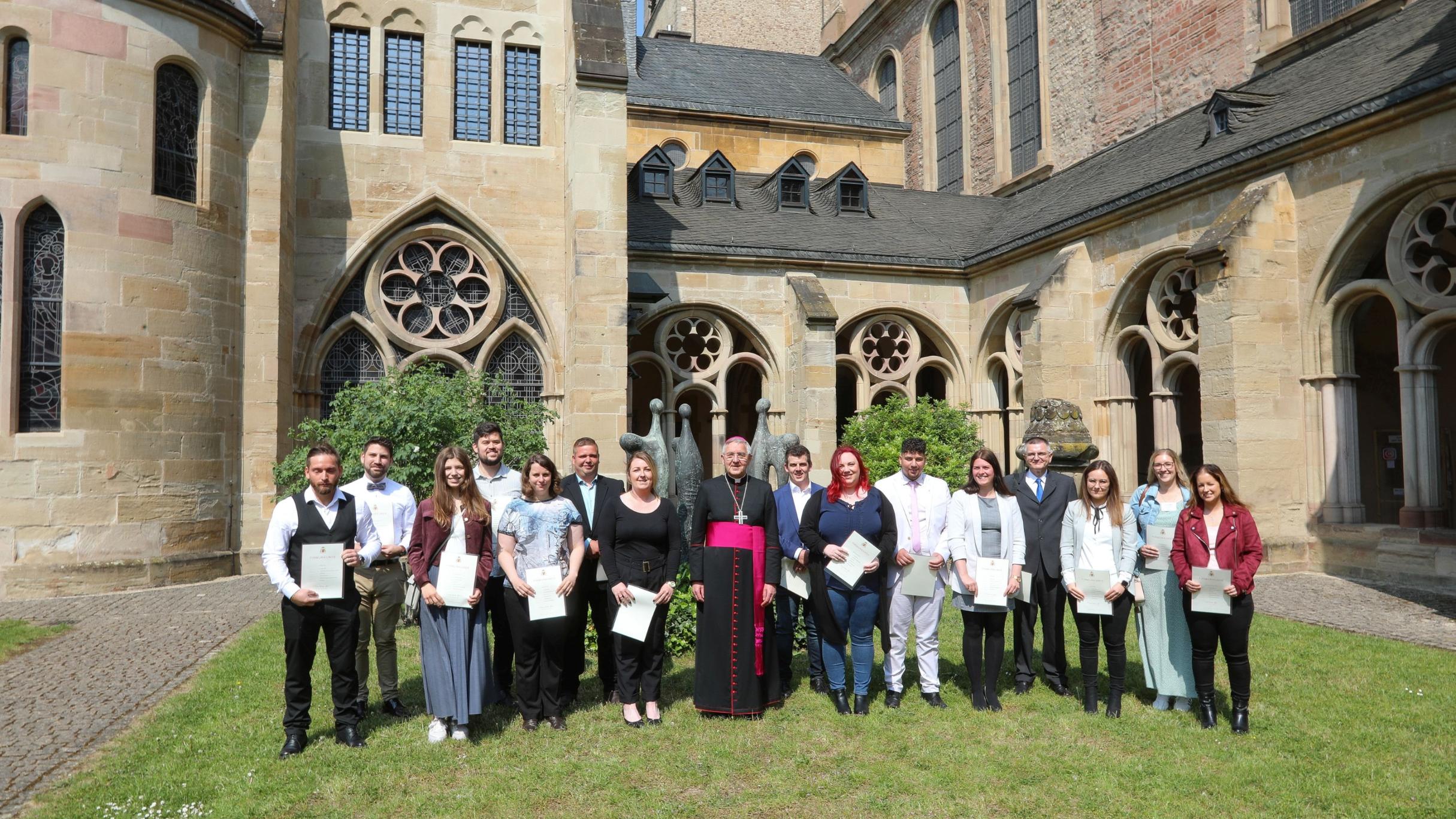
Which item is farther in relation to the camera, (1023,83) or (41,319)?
(1023,83)

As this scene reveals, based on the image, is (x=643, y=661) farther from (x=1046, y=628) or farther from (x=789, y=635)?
(x=1046, y=628)

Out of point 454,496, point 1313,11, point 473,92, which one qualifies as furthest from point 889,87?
point 454,496

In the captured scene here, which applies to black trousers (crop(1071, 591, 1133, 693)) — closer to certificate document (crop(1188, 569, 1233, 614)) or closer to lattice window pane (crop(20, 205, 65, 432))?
certificate document (crop(1188, 569, 1233, 614))

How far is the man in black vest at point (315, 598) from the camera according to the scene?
4.73 meters

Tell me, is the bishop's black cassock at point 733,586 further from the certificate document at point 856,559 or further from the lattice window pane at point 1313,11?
the lattice window pane at point 1313,11

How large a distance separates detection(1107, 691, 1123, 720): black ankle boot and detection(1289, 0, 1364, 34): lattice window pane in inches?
506

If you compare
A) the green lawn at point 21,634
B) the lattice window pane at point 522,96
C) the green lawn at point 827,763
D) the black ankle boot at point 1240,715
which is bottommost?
the green lawn at point 827,763

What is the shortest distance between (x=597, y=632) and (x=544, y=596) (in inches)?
30.1

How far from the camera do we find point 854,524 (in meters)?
5.41

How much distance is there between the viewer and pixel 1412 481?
10102 millimetres

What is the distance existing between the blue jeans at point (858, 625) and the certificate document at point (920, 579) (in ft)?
0.66

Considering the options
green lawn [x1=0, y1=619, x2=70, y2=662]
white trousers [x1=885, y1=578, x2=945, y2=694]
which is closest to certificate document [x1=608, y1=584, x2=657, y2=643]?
white trousers [x1=885, y1=578, x2=945, y2=694]

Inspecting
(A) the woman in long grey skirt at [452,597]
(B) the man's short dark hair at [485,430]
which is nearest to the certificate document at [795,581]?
(A) the woman in long grey skirt at [452,597]

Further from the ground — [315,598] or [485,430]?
[485,430]
